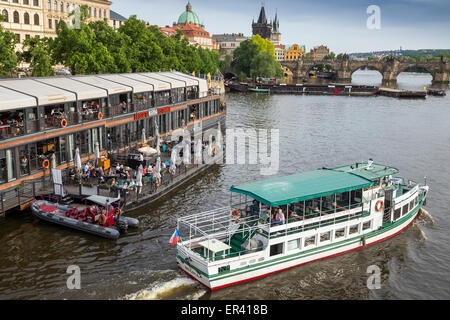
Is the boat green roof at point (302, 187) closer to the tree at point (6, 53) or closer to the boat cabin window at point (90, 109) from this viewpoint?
the boat cabin window at point (90, 109)

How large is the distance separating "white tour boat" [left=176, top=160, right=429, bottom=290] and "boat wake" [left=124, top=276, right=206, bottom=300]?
24.3 inches

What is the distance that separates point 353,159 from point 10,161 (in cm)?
4064

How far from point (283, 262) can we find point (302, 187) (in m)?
4.83

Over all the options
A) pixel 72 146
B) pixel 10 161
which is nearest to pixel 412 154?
pixel 72 146

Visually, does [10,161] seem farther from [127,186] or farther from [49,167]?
[127,186]

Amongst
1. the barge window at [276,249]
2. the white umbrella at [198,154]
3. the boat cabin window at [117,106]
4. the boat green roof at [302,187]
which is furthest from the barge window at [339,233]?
the boat cabin window at [117,106]

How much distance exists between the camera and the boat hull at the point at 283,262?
2425 centimetres

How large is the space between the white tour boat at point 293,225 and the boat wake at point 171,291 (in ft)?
2.03

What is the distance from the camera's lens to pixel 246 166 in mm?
51844

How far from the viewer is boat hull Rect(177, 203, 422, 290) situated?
2425 centimetres

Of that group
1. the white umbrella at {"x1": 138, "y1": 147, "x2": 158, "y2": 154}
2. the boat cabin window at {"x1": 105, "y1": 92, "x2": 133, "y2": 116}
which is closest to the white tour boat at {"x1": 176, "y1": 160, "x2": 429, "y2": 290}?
the white umbrella at {"x1": 138, "y1": 147, "x2": 158, "y2": 154}

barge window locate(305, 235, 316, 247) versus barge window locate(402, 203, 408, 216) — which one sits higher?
barge window locate(402, 203, 408, 216)

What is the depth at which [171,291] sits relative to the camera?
23984 millimetres

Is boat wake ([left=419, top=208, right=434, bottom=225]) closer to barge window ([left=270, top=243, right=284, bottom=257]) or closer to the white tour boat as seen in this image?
the white tour boat
